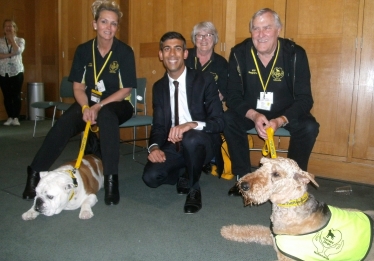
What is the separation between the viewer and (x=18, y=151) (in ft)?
14.5

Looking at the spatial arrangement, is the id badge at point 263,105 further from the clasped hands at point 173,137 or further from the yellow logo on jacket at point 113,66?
the yellow logo on jacket at point 113,66

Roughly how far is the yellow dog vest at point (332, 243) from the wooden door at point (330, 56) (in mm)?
2048

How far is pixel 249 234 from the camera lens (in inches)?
84.2

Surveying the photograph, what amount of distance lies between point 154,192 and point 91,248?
1.06 metres

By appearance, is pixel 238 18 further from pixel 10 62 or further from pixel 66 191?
pixel 10 62

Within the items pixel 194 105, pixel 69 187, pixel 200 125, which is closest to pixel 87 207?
pixel 69 187

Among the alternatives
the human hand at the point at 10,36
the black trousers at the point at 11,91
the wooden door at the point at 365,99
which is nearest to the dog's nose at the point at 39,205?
the wooden door at the point at 365,99

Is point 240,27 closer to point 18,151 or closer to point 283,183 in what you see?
point 283,183

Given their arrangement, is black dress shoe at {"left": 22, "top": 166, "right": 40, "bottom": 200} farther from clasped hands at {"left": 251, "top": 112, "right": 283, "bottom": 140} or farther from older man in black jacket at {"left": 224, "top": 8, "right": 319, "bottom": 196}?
clasped hands at {"left": 251, "top": 112, "right": 283, "bottom": 140}

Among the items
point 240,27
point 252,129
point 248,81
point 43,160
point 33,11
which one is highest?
point 33,11

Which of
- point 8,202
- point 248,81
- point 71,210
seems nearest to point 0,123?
point 8,202

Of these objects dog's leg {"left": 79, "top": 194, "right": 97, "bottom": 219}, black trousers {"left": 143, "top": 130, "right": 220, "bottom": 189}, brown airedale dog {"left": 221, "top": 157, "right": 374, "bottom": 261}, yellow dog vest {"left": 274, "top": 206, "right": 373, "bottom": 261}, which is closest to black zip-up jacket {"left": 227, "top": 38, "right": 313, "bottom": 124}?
black trousers {"left": 143, "top": 130, "right": 220, "bottom": 189}

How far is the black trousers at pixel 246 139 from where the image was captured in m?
2.72

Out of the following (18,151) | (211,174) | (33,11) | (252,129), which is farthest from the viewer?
(33,11)
